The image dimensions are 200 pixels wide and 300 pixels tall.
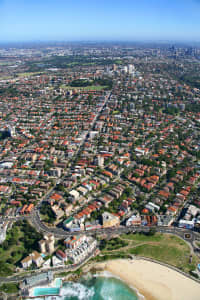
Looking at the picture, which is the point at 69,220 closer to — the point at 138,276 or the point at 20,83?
the point at 138,276

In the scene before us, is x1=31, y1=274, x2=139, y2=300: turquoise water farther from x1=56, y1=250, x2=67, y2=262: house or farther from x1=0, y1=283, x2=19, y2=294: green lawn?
x1=0, y1=283, x2=19, y2=294: green lawn

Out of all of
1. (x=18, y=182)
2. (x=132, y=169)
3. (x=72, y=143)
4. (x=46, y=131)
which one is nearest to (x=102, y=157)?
(x=132, y=169)

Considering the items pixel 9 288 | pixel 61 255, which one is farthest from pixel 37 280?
pixel 61 255

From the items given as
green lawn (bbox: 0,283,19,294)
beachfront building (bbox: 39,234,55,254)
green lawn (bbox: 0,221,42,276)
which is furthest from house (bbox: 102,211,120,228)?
green lawn (bbox: 0,283,19,294)

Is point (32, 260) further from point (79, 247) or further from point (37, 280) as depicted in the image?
point (79, 247)

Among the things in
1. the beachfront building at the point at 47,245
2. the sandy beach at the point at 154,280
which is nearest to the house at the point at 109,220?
the sandy beach at the point at 154,280
